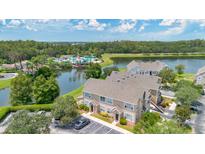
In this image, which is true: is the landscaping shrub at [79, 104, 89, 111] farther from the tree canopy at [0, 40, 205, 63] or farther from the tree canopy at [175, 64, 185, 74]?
the tree canopy at [0, 40, 205, 63]

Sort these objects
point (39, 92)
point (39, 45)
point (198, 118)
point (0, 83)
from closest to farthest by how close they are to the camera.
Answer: point (198, 118), point (39, 92), point (0, 83), point (39, 45)

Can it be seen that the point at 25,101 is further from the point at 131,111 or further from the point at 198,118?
the point at 198,118

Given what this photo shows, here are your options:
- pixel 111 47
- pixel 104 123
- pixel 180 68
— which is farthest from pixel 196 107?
pixel 111 47

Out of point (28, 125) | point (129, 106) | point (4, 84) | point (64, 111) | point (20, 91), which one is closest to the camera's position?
point (28, 125)

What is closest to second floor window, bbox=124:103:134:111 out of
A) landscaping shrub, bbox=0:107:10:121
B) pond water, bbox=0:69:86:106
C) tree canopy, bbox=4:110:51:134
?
tree canopy, bbox=4:110:51:134

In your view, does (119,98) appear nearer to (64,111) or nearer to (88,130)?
(88,130)

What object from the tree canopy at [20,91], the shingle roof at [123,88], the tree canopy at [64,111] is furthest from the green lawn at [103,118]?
the tree canopy at [20,91]
